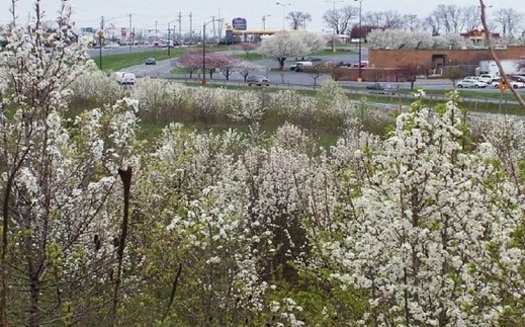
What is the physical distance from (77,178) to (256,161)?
857 centimetres

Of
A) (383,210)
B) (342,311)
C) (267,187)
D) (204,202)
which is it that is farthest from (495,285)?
(267,187)

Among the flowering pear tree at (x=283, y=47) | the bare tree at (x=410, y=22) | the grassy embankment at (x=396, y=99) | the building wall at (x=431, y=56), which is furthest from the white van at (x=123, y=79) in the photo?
the bare tree at (x=410, y=22)

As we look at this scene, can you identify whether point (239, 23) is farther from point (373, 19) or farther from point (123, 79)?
point (123, 79)

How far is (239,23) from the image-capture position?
126062 mm

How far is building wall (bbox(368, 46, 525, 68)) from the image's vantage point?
61.7 meters

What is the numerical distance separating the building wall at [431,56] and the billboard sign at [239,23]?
63.5 meters

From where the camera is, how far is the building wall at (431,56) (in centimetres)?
6172

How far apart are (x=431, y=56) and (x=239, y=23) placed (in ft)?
216

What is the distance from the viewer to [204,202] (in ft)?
27.8

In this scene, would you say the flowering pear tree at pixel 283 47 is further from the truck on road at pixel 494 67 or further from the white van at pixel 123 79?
the white van at pixel 123 79

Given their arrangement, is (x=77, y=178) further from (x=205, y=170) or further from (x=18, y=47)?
(x=205, y=170)

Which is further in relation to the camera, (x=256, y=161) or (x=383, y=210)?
(x=256, y=161)

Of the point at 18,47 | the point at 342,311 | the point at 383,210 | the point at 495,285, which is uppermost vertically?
the point at 18,47

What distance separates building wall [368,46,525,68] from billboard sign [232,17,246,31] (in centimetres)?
6352
